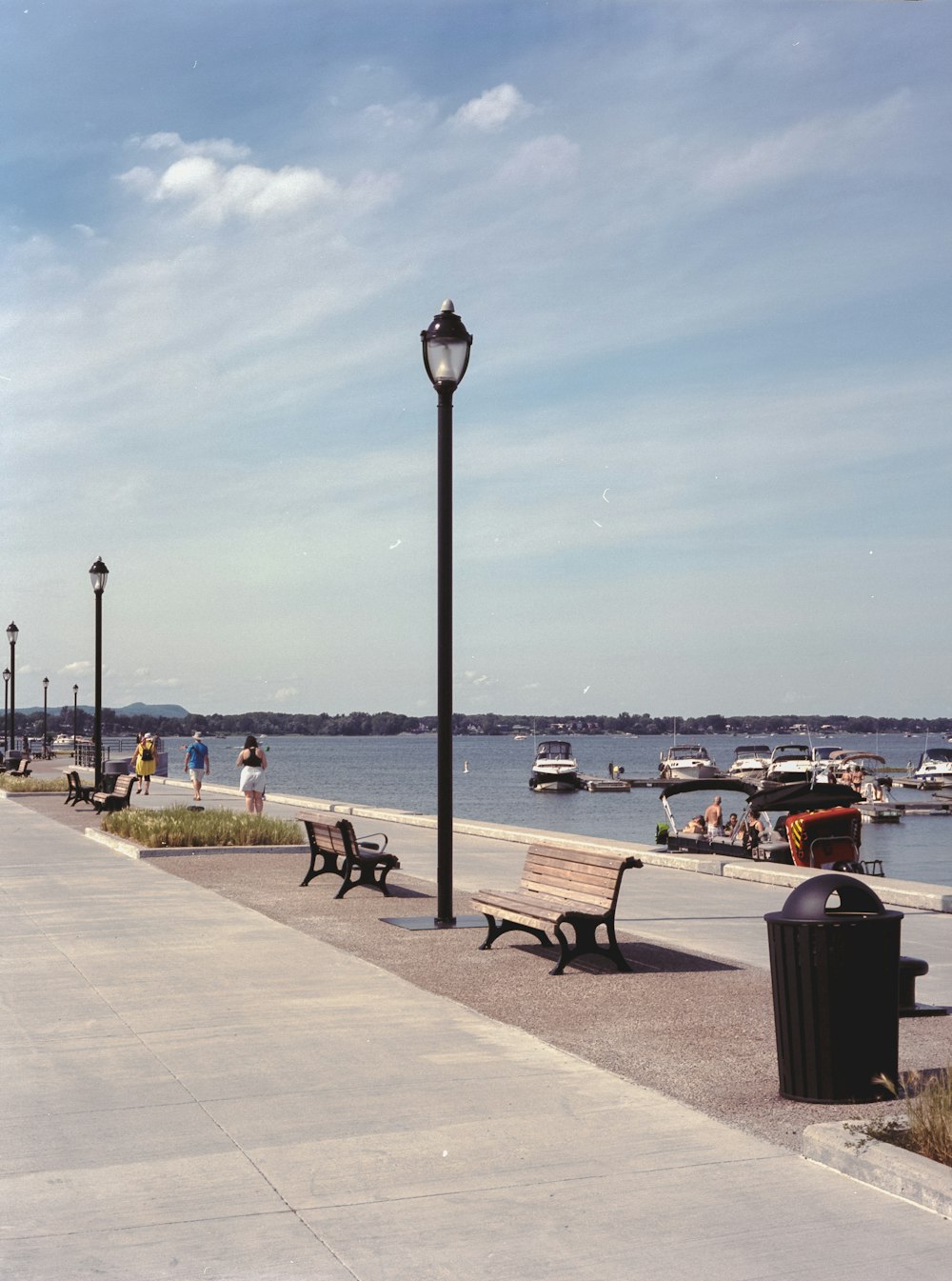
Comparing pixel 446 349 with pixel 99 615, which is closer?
pixel 446 349

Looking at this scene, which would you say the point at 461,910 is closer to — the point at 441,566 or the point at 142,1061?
the point at 441,566

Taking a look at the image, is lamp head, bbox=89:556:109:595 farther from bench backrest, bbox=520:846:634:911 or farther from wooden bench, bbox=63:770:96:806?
bench backrest, bbox=520:846:634:911

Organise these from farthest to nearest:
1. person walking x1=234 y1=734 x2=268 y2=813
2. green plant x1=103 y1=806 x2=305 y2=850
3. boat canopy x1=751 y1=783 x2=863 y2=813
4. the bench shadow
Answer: person walking x1=234 y1=734 x2=268 y2=813 → green plant x1=103 y1=806 x2=305 y2=850 → boat canopy x1=751 y1=783 x2=863 y2=813 → the bench shadow

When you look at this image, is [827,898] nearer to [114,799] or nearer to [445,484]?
[445,484]

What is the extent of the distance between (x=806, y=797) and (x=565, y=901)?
24.7ft

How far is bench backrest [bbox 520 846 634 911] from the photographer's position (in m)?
10.2

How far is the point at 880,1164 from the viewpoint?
5445 millimetres

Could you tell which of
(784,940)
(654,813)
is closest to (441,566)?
(784,940)

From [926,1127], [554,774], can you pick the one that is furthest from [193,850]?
[554,774]

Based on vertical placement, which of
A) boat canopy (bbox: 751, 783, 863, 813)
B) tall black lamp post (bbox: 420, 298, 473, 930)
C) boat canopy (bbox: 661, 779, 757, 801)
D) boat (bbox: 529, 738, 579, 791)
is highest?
tall black lamp post (bbox: 420, 298, 473, 930)

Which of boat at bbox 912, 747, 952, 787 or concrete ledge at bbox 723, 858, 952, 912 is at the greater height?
concrete ledge at bbox 723, 858, 952, 912

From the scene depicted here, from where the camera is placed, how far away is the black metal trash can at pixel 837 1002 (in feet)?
21.6

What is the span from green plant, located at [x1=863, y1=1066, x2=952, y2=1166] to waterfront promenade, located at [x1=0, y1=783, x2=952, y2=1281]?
12.9 inches

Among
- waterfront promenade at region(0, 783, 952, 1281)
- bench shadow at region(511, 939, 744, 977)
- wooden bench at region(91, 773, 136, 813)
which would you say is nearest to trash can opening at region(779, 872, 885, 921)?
waterfront promenade at region(0, 783, 952, 1281)
